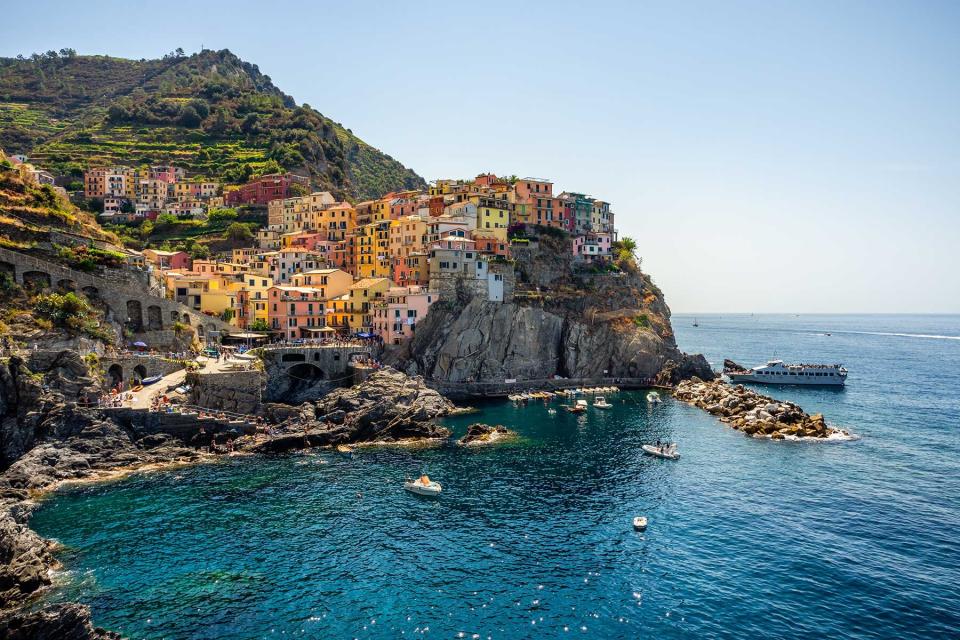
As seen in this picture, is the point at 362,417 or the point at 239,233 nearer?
the point at 362,417

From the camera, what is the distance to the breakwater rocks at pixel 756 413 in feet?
228

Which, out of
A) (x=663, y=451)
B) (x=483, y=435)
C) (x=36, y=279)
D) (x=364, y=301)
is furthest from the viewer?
(x=364, y=301)

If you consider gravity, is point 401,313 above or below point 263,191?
below

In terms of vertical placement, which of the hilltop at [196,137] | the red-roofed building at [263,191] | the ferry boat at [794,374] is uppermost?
the hilltop at [196,137]

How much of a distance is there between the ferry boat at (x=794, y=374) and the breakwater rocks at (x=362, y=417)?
69619 millimetres

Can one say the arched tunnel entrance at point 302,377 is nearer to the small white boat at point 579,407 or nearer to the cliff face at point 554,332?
the cliff face at point 554,332

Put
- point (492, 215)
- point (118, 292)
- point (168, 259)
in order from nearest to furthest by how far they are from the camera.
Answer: point (118, 292), point (168, 259), point (492, 215)

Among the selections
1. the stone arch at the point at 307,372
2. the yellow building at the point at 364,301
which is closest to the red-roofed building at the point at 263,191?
the yellow building at the point at 364,301

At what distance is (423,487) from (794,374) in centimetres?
→ 8852

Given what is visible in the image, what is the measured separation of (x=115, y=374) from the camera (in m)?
62.9

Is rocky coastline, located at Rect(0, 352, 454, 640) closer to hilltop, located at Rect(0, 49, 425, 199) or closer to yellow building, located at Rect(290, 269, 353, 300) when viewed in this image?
yellow building, located at Rect(290, 269, 353, 300)

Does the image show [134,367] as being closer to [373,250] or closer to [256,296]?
[256,296]

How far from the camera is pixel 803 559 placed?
38.8m

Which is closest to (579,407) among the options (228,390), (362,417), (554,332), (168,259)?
(554,332)
